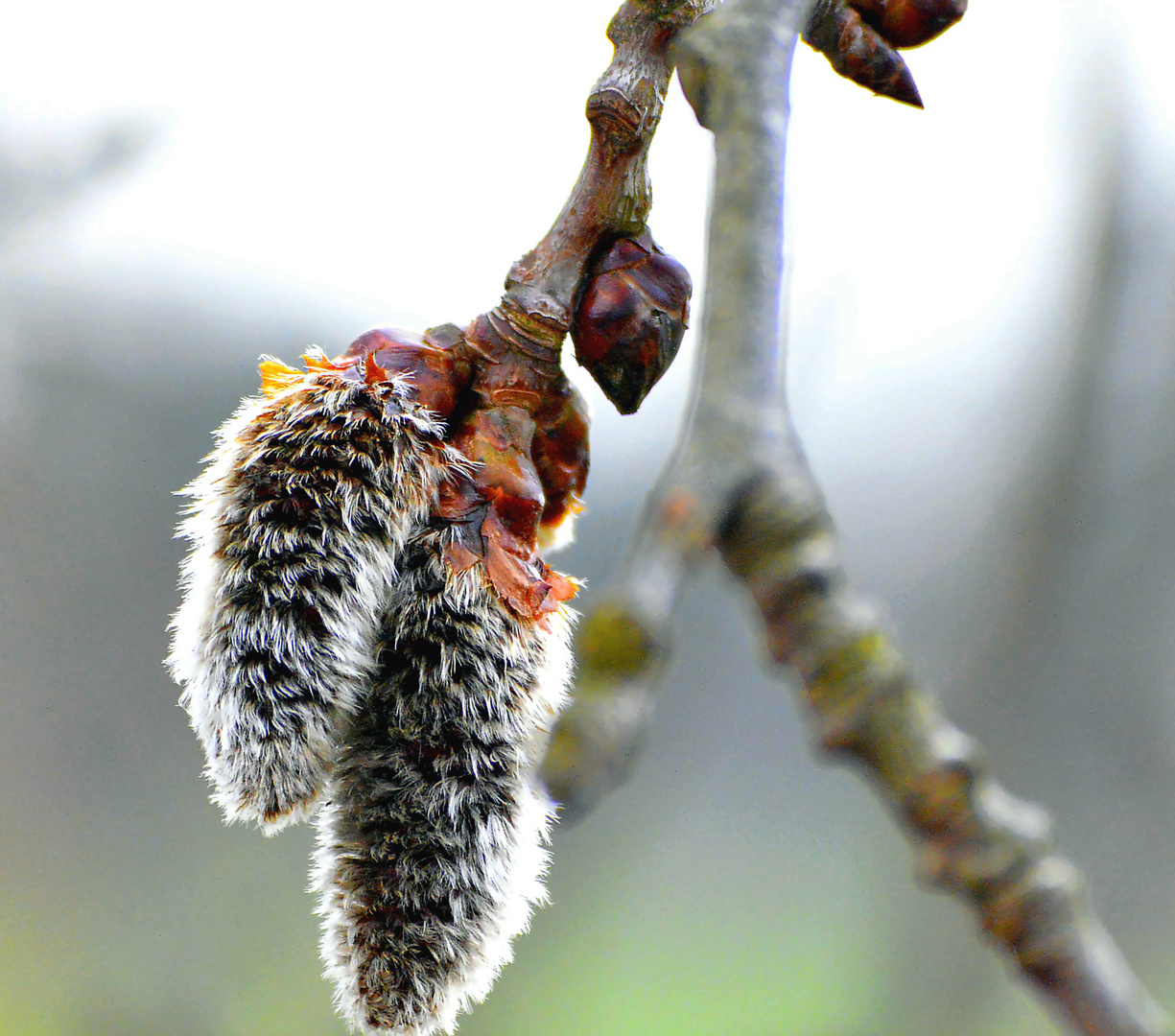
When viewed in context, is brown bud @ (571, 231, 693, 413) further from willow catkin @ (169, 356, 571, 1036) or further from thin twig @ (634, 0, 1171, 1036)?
thin twig @ (634, 0, 1171, 1036)

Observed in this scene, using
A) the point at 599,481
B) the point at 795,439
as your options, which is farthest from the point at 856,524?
the point at 795,439

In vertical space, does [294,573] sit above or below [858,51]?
below

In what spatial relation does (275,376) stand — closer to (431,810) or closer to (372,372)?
(372,372)

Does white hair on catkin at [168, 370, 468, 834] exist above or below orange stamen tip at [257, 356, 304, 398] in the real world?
below

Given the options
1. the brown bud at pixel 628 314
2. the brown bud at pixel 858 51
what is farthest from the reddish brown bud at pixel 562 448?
the brown bud at pixel 858 51

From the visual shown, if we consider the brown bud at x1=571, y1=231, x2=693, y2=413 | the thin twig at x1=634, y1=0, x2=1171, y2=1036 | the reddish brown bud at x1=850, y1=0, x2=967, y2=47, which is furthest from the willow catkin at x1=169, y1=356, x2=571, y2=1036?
the reddish brown bud at x1=850, y1=0, x2=967, y2=47

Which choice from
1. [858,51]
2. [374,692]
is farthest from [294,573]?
[858,51]
